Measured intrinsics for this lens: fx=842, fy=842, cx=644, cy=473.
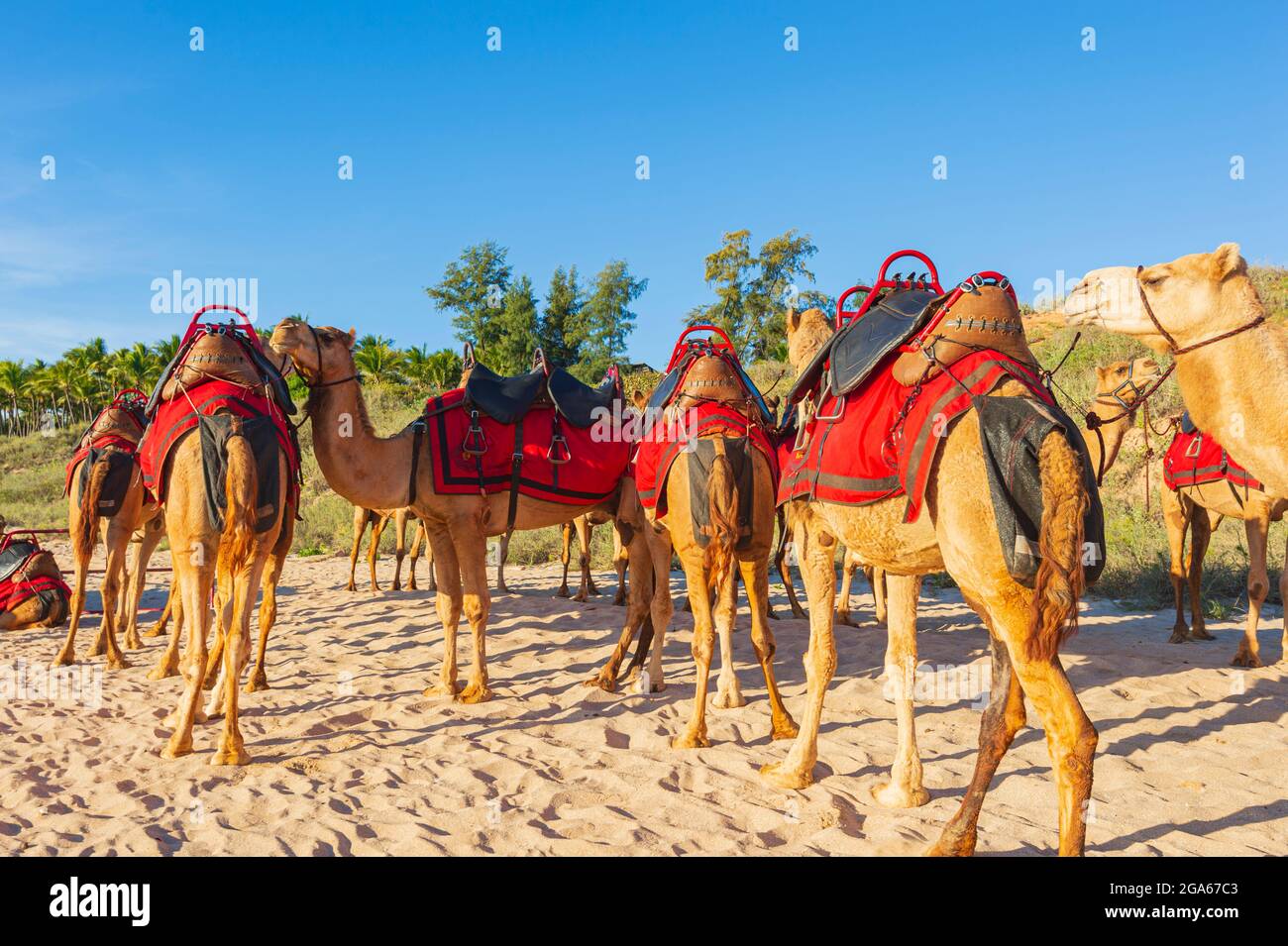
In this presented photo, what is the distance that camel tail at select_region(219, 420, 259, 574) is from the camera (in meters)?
5.72

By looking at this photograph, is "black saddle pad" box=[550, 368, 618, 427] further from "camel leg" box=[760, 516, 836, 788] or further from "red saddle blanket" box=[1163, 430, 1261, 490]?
"red saddle blanket" box=[1163, 430, 1261, 490]

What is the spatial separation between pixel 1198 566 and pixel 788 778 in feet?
22.6

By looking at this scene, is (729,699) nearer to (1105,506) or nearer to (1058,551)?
(1058,551)

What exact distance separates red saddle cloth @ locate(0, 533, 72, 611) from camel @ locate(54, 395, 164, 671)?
230 centimetres

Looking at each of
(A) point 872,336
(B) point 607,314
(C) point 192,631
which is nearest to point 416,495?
(C) point 192,631

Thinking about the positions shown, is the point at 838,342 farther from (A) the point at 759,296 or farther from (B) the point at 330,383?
(A) the point at 759,296

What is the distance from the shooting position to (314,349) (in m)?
7.11

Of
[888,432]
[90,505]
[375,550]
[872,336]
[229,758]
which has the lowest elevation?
[229,758]

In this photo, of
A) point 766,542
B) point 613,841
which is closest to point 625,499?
point 766,542

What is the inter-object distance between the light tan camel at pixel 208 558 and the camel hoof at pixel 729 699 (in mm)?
3573

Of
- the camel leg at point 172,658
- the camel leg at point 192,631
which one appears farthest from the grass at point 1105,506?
the camel leg at point 172,658

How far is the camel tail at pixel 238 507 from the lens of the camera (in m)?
5.72

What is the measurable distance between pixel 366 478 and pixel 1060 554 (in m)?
5.61

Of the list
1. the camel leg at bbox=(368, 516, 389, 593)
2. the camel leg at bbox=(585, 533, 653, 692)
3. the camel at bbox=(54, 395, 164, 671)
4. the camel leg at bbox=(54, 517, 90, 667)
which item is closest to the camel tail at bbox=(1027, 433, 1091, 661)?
the camel leg at bbox=(585, 533, 653, 692)
